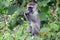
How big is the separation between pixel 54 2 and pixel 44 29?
3.85 feet

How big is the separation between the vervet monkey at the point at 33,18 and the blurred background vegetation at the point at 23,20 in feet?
0.29

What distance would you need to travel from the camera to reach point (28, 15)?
4734mm

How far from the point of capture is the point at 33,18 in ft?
16.0

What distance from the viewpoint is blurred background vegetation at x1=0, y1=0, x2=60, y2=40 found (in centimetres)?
423

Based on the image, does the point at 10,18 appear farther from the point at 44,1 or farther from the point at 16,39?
the point at 16,39

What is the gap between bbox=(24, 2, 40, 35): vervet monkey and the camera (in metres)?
4.68

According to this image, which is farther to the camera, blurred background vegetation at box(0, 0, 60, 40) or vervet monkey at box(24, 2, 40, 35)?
vervet monkey at box(24, 2, 40, 35)

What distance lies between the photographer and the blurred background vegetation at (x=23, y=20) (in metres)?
4.23

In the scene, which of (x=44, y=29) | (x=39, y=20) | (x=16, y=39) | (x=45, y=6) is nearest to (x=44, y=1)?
(x=45, y=6)

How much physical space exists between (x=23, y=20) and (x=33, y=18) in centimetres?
51

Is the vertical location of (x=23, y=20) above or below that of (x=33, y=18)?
above

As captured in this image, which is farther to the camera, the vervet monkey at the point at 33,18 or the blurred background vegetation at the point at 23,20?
the vervet monkey at the point at 33,18

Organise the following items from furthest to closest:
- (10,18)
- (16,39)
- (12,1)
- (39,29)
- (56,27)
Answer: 1. (12,1)
2. (10,18)
3. (39,29)
4. (56,27)
5. (16,39)

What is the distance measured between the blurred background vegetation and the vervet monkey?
3.5 inches
